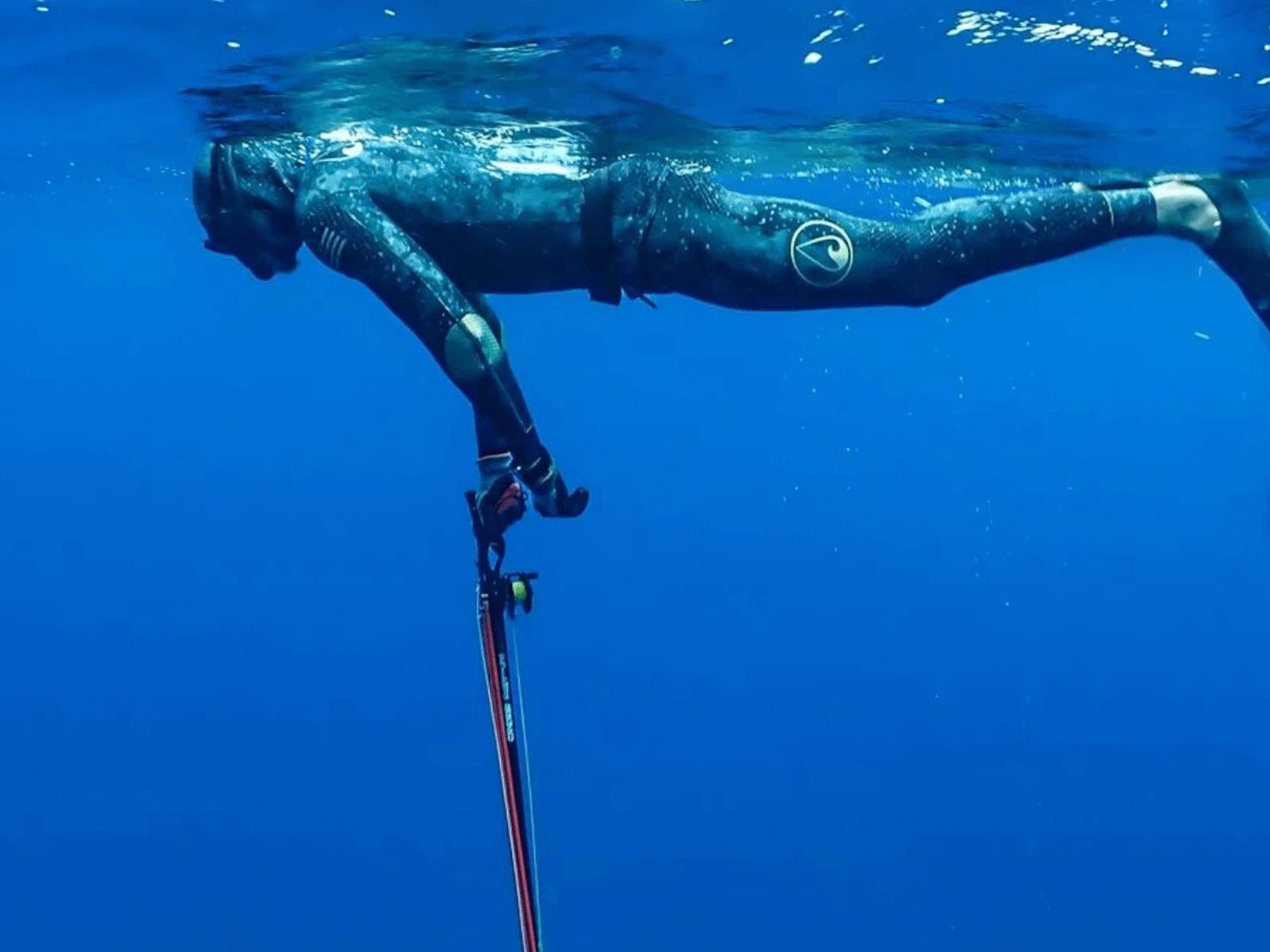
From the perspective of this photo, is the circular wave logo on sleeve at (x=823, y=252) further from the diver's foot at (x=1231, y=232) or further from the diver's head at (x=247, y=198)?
the diver's head at (x=247, y=198)

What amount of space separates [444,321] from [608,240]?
2.82 ft

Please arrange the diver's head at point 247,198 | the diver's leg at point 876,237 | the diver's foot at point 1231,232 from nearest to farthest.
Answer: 1. the diver's leg at point 876,237
2. the diver's foot at point 1231,232
3. the diver's head at point 247,198

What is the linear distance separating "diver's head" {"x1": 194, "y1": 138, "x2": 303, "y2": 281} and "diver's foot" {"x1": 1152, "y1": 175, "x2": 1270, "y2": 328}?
339cm

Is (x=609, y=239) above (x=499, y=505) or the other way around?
above

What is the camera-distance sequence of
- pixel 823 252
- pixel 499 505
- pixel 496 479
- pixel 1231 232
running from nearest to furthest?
pixel 499 505
pixel 496 479
pixel 823 252
pixel 1231 232

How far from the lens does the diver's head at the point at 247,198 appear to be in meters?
4.91

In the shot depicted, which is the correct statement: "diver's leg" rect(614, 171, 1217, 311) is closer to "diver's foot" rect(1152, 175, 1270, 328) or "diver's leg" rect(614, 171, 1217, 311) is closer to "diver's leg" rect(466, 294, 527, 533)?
"diver's foot" rect(1152, 175, 1270, 328)

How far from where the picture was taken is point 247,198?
4.95 metres

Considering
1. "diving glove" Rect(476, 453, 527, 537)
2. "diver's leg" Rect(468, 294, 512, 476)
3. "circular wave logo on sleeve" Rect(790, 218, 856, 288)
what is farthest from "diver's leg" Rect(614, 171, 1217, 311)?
"diving glove" Rect(476, 453, 527, 537)

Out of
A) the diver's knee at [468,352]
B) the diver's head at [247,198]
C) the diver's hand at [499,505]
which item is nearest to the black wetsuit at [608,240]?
the diver's knee at [468,352]

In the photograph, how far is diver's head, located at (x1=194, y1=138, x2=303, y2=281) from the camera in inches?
193

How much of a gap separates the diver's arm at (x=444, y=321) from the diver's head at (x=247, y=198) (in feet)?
2.50

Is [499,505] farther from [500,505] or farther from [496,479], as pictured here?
[496,479]

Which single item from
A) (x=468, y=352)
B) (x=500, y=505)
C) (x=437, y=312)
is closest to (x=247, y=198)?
(x=437, y=312)
